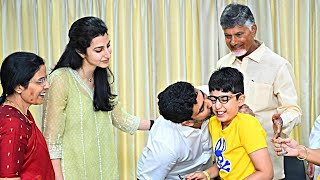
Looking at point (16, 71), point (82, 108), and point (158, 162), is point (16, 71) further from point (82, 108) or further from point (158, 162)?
point (158, 162)

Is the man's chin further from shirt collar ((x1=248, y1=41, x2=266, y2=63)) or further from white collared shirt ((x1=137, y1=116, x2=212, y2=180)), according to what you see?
white collared shirt ((x1=137, y1=116, x2=212, y2=180))

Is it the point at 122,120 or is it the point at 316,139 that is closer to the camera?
the point at 122,120

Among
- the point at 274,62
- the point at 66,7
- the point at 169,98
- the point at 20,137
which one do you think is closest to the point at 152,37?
the point at 66,7

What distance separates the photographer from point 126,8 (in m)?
3.75

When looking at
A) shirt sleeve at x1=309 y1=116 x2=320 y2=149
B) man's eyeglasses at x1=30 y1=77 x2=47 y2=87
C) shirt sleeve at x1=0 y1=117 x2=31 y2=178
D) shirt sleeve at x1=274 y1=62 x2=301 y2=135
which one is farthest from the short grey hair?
shirt sleeve at x1=0 y1=117 x2=31 y2=178

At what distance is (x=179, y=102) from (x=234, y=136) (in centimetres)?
28

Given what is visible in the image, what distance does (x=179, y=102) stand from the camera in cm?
238

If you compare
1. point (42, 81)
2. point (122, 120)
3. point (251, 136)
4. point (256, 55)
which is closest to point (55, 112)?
point (42, 81)

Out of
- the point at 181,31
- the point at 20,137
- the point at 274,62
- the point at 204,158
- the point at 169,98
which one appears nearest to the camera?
the point at 20,137

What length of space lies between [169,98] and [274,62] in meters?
0.71

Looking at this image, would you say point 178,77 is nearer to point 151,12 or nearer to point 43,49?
point 151,12

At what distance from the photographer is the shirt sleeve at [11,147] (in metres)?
2.01

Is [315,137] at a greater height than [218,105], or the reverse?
[218,105]

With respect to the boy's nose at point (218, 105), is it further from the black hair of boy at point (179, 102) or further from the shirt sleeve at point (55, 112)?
the shirt sleeve at point (55, 112)
